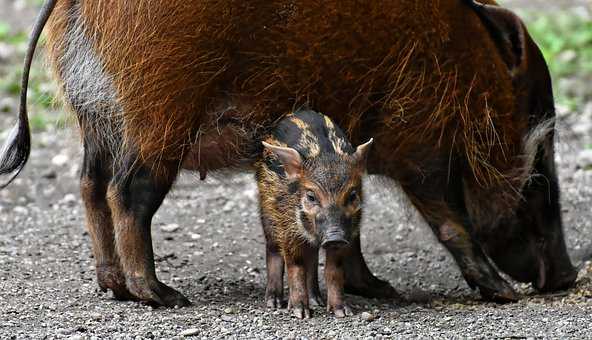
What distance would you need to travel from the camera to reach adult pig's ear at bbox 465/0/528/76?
6.18 metres

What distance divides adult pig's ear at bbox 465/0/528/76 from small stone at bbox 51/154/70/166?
4526mm

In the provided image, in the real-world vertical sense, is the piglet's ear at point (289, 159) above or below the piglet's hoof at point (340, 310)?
above

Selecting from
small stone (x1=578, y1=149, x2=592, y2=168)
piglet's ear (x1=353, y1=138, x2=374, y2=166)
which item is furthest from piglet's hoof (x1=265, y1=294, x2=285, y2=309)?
small stone (x1=578, y1=149, x2=592, y2=168)

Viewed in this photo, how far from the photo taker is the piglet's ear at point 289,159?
5.46 meters

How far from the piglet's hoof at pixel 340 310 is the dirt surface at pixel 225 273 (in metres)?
0.04

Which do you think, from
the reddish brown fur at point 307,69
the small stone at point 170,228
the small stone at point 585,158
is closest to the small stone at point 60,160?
the small stone at point 170,228

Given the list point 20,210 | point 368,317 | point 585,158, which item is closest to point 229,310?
point 368,317

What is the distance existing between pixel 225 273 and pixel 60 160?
3299 mm

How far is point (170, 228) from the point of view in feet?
26.0

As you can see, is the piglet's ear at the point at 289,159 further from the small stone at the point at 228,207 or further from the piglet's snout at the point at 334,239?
the small stone at the point at 228,207

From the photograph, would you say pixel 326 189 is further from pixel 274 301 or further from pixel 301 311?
pixel 274 301

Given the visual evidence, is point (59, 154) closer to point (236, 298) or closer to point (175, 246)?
point (175, 246)

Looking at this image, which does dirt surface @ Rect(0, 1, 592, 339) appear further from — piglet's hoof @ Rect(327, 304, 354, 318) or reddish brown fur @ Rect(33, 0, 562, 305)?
reddish brown fur @ Rect(33, 0, 562, 305)

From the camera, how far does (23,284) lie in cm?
626
